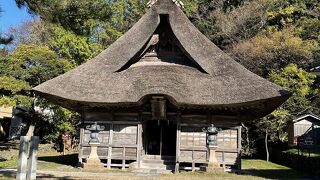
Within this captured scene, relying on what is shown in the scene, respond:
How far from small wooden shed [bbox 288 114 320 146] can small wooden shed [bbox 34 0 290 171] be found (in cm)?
725

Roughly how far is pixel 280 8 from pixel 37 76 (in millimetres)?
21760

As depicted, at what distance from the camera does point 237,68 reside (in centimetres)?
1709

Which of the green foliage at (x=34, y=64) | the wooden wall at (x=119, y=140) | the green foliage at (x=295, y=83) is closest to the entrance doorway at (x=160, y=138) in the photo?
the wooden wall at (x=119, y=140)

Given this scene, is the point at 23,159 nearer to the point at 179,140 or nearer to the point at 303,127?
the point at 179,140

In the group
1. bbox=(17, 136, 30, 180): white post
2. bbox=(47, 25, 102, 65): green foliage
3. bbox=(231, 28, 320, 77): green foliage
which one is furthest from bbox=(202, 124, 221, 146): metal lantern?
bbox=(231, 28, 320, 77): green foliage

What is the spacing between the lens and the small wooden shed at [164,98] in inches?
608

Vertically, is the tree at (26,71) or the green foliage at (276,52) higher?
the green foliage at (276,52)

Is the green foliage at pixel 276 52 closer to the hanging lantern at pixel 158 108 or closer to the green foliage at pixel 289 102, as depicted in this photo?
the green foliage at pixel 289 102

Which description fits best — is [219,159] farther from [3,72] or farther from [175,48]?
[3,72]

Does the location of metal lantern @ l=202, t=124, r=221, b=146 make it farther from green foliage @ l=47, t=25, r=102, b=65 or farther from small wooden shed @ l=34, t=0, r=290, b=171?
green foliage @ l=47, t=25, r=102, b=65

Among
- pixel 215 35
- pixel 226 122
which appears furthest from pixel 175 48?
pixel 215 35

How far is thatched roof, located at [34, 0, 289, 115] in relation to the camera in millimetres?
15271

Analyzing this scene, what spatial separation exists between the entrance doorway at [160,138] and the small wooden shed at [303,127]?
364 inches

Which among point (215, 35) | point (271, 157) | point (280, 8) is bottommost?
point (271, 157)
